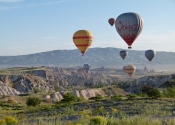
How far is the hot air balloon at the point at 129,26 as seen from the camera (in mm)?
41875

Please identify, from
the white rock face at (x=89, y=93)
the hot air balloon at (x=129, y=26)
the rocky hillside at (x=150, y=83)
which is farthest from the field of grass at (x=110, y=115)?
the rocky hillside at (x=150, y=83)

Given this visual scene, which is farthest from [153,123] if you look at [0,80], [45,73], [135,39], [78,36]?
[45,73]

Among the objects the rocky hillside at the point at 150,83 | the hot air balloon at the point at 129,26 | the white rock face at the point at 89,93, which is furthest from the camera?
the rocky hillside at the point at 150,83

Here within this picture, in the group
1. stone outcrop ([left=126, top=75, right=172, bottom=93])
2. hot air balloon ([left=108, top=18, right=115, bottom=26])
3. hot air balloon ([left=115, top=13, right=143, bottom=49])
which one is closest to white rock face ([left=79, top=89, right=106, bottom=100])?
hot air balloon ([left=108, top=18, right=115, bottom=26])

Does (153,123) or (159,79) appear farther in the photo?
(159,79)

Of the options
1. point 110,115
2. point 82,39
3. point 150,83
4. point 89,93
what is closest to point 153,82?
point 150,83

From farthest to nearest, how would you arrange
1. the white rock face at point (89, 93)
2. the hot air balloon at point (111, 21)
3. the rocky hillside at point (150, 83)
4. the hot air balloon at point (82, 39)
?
1. the rocky hillside at point (150, 83)
2. the white rock face at point (89, 93)
3. the hot air balloon at point (111, 21)
4. the hot air balloon at point (82, 39)

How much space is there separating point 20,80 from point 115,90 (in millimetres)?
36360

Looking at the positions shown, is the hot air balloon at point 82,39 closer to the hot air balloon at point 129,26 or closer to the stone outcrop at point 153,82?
the hot air balloon at point 129,26

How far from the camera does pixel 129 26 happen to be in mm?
41719

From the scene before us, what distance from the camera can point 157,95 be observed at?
40.6m

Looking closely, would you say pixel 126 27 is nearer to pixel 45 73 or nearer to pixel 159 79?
pixel 159 79

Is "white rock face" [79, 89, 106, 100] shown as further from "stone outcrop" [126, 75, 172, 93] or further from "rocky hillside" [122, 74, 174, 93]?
"stone outcrop" [126, 75, 172, 93]

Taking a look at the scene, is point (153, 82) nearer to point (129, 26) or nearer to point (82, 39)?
point (82, 39)
